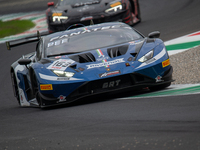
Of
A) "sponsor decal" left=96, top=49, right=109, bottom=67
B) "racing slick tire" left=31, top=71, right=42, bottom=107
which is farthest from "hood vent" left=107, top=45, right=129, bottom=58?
"racing slick tire" left=31, top=71, right=42, bottom=107

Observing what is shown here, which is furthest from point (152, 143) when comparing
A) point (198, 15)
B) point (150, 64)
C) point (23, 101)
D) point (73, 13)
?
point (198, 15)

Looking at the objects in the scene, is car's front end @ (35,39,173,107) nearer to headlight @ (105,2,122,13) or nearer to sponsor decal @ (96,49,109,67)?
sponsor decal @ (96,49,109,67)

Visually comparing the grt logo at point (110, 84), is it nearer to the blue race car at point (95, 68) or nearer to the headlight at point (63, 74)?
the blue race car at point (95, 68)

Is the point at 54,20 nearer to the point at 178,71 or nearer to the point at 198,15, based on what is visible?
the point at 198,15

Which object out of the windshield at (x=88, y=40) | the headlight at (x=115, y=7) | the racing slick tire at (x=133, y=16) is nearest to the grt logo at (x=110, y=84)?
the windshield at (x=88, y=40)

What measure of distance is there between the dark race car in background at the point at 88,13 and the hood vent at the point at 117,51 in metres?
5.52

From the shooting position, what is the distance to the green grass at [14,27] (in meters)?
15.8

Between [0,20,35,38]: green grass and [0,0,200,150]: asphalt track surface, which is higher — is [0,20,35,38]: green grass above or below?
below

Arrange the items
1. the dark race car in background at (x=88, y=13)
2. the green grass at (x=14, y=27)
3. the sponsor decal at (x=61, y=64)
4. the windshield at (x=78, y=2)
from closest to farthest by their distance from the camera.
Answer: the sponsor decal at (x=61, y=64) < the dark race car in background at (x=88, y=13) < the windshield at (x=78, y=2) < the green grass at (x=14, y=27)

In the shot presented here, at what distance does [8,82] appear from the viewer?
989 centimetres

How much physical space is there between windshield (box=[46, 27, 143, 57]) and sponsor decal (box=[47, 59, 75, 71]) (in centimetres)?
47

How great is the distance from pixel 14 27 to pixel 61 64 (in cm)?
1168

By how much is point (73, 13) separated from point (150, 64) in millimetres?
6455

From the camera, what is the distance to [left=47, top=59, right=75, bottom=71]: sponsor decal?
219 inches
